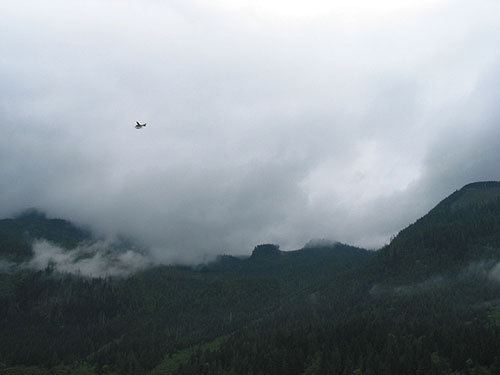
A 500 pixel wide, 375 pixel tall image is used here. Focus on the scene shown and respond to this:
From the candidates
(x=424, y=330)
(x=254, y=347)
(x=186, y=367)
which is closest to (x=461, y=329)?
(x=424, y=330)

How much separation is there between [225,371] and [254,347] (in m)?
24.9

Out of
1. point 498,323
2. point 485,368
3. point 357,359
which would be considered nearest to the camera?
point 485,368

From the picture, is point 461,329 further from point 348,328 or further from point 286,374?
point 286,374

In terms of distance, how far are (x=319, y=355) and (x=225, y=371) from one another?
4650cm

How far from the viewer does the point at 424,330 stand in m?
178

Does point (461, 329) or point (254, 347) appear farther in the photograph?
point (254, 347)

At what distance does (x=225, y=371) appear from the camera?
575 feet

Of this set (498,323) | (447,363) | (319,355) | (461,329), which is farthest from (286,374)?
(498,323)

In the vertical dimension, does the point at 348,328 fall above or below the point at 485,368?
above

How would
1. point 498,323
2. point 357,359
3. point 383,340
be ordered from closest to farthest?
point 357,359
point 383,340
point 498,323

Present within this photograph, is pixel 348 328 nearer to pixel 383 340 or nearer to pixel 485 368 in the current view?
pixel 383 340

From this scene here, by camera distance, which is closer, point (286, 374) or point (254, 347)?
point (286, 374)

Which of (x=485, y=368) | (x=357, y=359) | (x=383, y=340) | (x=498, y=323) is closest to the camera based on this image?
(x=485, y=368)

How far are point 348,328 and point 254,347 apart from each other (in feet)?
172
